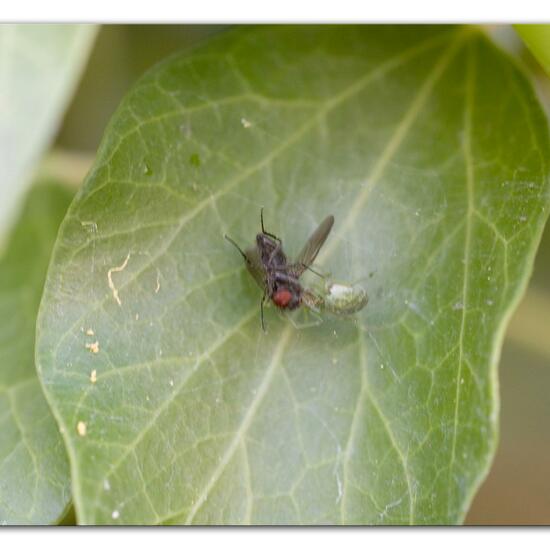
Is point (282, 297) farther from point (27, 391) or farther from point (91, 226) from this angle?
point (27, 391)

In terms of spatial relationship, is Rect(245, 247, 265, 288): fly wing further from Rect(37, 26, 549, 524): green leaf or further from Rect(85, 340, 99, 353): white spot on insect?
Rect(85, 340, 99, 353): white spot on insect

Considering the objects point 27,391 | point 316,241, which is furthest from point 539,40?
point 27,391

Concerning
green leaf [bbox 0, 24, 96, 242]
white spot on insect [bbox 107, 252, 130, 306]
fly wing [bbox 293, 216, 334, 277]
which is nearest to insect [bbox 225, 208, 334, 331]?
fly wing [bbox 293, 216, 334, 277]

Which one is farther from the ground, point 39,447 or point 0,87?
point 0,87

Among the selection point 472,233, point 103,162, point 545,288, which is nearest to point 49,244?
point 103,162

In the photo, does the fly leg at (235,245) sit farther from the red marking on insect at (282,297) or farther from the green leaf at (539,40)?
the green leaf at (539,40)

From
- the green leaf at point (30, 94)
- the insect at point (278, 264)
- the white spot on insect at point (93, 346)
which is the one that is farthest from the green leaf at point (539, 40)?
the white spot on insect at point (93, 346)
